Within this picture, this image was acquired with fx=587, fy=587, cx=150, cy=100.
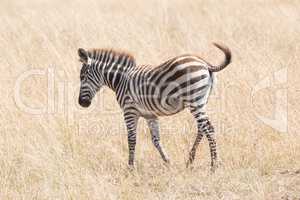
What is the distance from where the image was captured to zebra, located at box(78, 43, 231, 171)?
596 cm

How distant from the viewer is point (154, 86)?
6312 mm

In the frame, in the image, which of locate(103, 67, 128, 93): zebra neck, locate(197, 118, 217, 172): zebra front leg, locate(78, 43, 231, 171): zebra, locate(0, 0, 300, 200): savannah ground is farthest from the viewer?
locate(103, 67, 128, 93): zebra neck

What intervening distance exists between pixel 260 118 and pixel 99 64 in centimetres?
219

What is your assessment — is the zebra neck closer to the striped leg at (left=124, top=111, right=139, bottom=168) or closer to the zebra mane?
the zebra mane

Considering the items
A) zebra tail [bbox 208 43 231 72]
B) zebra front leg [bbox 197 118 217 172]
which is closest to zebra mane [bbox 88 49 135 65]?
zebra tail [bbox 208 43 231 72]

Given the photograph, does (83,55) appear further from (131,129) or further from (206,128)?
(206,128)

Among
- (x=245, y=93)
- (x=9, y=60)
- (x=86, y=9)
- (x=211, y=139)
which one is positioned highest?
(x=86, y=9)

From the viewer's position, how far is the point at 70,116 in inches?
315

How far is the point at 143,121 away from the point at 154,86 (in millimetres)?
1665

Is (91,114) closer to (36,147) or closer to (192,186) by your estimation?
(36,147)

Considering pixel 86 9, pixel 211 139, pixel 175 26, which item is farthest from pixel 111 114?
pixel 86 9

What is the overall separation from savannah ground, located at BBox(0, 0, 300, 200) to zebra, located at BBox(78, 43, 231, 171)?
1.33 ft

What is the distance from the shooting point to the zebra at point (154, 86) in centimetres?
596

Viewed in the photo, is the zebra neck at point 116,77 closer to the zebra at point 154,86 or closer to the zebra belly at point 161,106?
the zebra at point 154,86
